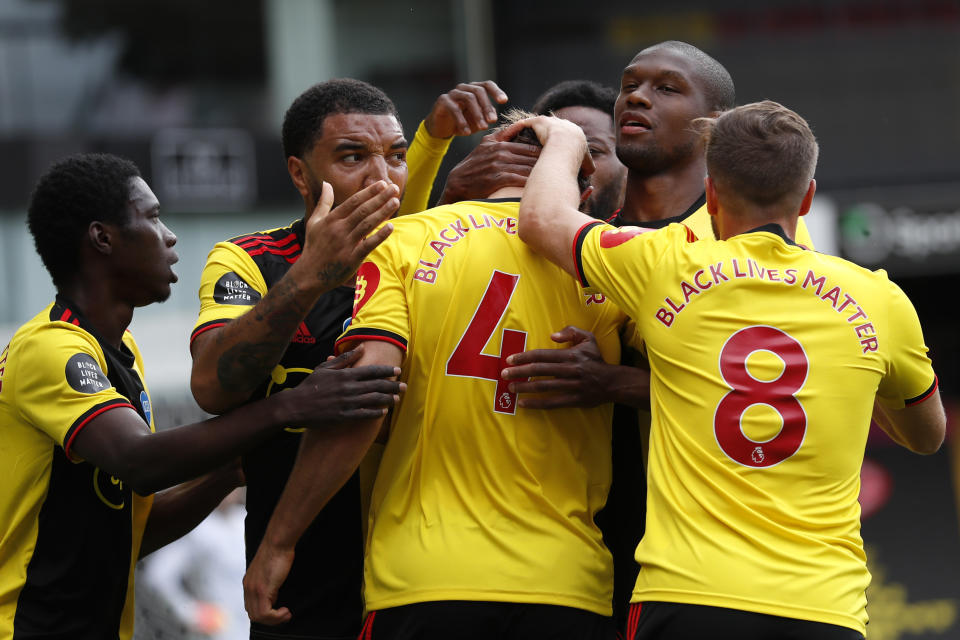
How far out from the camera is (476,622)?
3.46 metres

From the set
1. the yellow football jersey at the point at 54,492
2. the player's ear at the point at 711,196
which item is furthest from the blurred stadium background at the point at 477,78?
the player's ear at the point at 711,196

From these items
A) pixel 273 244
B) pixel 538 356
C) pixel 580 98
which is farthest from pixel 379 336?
pixel 580 98

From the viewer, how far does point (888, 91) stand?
1359 centimetres

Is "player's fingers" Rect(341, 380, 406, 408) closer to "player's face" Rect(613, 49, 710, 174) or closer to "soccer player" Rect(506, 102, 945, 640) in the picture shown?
"soccer player" Rect(506, 102, 945, 640)

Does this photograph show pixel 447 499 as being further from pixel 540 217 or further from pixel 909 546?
pixel 909 546

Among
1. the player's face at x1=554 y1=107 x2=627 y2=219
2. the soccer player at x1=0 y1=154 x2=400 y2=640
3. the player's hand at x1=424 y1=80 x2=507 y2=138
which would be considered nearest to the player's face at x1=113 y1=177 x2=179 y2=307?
the soccer player at x1=0 y1=154 x2=400 y2=640

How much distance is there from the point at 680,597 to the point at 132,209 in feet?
7.29

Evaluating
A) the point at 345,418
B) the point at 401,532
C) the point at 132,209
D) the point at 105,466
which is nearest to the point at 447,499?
the point at 401,532

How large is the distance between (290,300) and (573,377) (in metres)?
0.83

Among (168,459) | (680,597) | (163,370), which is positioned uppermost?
(168,459)

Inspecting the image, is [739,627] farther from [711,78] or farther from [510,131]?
[711,78]

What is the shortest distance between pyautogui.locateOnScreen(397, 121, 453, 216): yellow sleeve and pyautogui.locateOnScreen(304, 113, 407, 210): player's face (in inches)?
21.8

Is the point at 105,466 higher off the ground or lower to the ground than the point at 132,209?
lower

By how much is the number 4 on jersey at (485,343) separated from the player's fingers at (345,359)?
26cm
